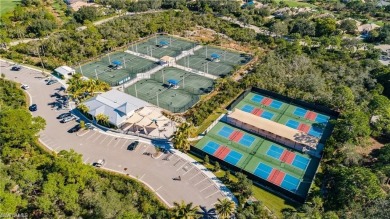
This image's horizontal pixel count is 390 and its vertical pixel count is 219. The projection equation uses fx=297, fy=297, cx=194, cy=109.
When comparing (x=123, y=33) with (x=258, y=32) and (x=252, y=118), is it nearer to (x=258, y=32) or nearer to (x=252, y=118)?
(x=258, y=32)

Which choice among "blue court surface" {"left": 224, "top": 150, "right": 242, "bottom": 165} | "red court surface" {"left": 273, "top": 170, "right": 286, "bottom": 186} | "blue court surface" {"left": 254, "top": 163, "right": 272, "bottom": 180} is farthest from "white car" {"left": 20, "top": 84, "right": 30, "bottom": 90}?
"red court surface" {"left": 273, "top": 170, "right": 286, "bottom": 186}

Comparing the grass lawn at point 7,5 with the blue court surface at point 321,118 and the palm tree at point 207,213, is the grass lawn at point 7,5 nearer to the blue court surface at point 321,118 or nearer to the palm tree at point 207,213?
the palm tree at point 207,213

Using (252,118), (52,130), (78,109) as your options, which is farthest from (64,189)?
(252,118)

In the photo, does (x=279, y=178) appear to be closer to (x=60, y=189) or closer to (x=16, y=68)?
(x=60, y=189)

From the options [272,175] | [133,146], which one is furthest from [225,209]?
[133,146]

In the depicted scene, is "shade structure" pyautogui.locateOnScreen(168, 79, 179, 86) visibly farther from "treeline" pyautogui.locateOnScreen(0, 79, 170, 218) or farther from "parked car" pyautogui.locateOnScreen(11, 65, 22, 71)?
"parked car" pyautogui.locateOnScreen(11, 65, 22, 71)
